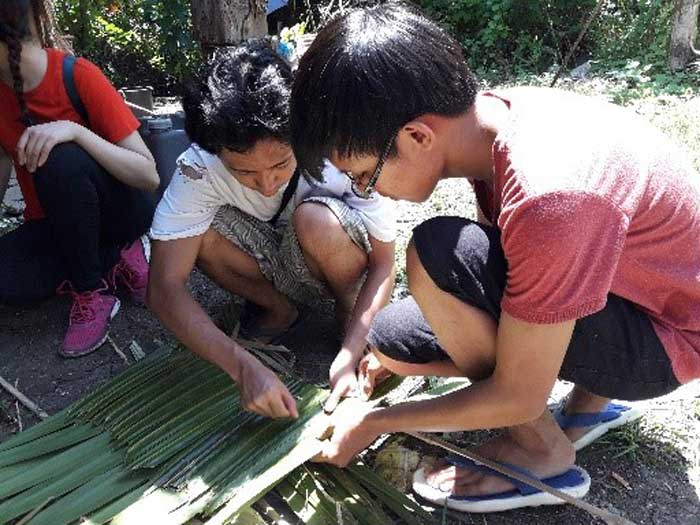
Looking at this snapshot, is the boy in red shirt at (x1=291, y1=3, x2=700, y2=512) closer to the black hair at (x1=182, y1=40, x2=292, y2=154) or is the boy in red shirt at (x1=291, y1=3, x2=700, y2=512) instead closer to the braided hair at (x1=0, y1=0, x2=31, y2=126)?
the black hair at (x1=182, y1=40, x2=292, y2=154)

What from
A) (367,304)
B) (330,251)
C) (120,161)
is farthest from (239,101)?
(120,161)

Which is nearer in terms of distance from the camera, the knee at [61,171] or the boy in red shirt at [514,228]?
the boy in red shirt at [514,228]

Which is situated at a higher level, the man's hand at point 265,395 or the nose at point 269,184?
the nose at point 269,184

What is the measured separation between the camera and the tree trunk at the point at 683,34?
17.8ft

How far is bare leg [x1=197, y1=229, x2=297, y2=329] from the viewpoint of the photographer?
83.9 inches

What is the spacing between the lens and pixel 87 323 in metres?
2.32

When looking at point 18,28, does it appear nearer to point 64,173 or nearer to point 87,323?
point 64,173

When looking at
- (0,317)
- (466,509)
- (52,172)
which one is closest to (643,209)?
(466,509)

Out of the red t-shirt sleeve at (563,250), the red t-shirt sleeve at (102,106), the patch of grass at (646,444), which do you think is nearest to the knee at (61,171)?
the red t-shirt sleeve at (102,106)

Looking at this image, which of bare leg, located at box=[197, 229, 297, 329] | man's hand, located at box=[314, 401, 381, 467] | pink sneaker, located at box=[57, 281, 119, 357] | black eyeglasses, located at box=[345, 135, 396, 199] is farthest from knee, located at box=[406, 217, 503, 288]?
pink sneaker, located at box=[57, 281, 119, 357]

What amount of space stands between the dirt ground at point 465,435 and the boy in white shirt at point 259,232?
228mm

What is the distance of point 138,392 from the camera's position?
72.9 inches

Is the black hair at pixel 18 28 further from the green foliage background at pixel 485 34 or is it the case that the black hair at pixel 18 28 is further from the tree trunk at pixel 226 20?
the green foliage background at pixel 485 34

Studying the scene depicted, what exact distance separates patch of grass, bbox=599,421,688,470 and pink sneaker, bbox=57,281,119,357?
58.0 inches
